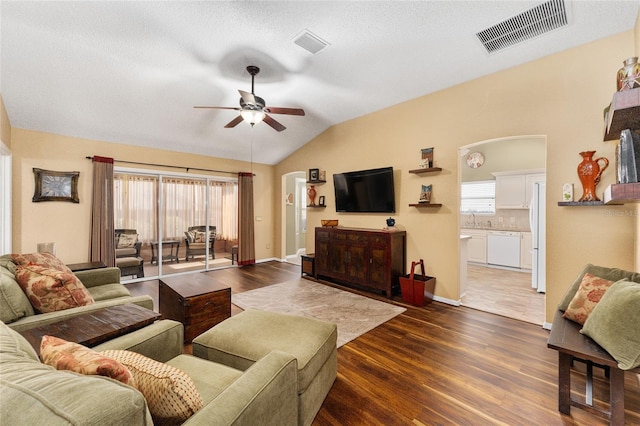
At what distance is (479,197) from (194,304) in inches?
265

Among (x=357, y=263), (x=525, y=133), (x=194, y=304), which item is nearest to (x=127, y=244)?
(x=194, y=304)

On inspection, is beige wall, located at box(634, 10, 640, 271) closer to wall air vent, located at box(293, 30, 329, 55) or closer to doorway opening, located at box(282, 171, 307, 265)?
wall air vent, located at box(293, 30, 329, 55)

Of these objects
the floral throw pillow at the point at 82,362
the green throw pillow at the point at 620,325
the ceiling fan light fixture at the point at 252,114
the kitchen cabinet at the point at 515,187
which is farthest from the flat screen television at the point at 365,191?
the floral throw pillow at the point at 82,362

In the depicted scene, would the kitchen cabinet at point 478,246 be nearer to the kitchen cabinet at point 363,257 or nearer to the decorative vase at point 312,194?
the kitchen cabinet at point 363,257

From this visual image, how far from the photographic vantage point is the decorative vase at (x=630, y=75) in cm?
137

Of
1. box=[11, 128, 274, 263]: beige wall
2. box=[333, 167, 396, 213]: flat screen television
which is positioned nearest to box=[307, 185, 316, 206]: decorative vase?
box=[333, 167, 396, 213]: flat screen television

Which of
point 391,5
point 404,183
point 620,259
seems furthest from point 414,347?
point 391,5

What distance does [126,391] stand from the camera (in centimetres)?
70

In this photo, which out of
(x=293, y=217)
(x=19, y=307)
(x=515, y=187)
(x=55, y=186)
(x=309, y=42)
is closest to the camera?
(x=19, y=307)

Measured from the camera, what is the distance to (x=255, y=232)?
686 cm

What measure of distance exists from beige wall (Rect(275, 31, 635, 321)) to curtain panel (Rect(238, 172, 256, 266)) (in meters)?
2.89

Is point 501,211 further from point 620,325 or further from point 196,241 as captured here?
point 196,241

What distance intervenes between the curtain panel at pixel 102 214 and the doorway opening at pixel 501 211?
607cm

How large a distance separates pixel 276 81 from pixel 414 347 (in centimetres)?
368
